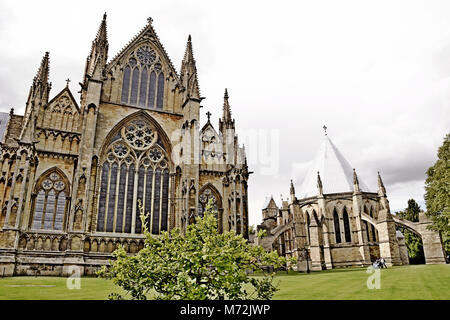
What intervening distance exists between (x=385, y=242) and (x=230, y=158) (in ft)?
74.8

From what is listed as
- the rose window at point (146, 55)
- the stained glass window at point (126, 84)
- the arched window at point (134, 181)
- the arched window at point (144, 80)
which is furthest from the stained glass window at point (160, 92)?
the stained glass window at point (126, 84)

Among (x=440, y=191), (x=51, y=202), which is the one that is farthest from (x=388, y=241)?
(x=51, y=202)

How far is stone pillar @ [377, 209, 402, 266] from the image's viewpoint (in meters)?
38.9

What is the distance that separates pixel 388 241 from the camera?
39.2m

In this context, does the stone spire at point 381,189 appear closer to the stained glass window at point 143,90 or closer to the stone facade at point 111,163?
the stone facade at point 111,163

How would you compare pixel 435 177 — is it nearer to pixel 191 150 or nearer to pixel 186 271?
pixel 191 150

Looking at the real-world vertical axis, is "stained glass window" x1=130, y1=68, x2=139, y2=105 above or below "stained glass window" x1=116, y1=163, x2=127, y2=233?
above

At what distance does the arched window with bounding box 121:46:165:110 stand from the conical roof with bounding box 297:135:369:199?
91.1 feet

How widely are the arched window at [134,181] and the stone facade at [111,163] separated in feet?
0.27

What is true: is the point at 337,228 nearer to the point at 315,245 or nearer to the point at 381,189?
the point at 315,245

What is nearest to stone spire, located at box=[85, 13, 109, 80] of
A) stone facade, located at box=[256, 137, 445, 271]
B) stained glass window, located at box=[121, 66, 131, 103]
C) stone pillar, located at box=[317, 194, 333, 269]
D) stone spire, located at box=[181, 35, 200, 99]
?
stained glass window, located at box=[121, 66, 131, 103]

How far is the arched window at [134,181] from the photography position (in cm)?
2656

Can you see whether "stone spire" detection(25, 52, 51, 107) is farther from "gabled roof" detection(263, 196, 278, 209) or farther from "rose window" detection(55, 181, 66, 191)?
"gabled roof" detection(263, 196, 278, 209)
